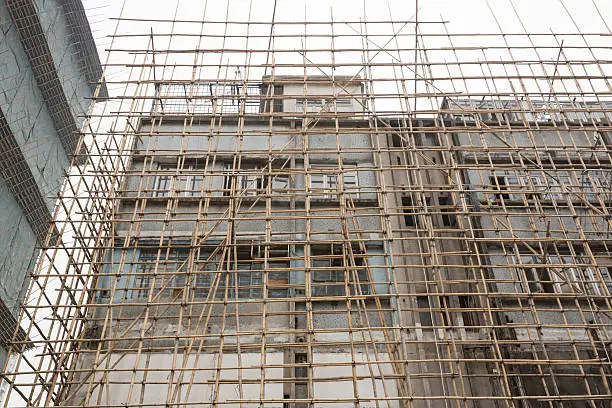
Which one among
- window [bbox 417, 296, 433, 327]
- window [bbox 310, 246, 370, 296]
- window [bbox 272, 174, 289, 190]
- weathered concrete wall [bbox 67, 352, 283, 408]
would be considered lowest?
weathered concrete wall [bbox 67, 352, 283, 408]

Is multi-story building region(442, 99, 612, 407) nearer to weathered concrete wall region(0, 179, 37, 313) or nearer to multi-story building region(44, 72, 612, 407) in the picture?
multi-story building region(44, 72, 612, 407)

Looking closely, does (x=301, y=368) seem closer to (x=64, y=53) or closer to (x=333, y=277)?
(x=333, y=277)

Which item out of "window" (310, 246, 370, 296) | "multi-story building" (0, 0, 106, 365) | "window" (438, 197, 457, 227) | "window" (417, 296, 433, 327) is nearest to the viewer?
"window" (310, 246, 370, 296)

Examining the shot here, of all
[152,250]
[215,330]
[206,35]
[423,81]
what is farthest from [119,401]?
[423,81]

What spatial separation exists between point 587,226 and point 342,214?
19.9 feet

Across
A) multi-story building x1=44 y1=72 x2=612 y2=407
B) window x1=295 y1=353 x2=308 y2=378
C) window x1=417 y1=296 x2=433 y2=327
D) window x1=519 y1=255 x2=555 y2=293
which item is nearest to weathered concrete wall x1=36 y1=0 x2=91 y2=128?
multi-story building x1=44 y1=72 x2=612 y2=407

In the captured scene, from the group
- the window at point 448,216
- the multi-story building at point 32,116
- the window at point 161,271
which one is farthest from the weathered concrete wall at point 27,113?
the window at point 448,216

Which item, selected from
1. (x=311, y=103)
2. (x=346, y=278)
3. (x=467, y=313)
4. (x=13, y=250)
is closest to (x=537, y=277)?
(x=467, y=313)

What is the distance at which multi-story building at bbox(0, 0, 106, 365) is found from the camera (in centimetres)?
1592

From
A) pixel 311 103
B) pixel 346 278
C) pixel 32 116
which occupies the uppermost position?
pixel 32 116

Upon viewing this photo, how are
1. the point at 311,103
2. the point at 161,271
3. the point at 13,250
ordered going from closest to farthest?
the point at 161,271 → the point at 311,103 → the point at 13,250

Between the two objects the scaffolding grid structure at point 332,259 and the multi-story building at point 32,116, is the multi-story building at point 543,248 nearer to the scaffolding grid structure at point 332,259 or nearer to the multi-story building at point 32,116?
the scaffolding grid structure at point 332,259

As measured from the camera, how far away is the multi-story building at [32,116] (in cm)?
1592

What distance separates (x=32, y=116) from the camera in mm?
17219
